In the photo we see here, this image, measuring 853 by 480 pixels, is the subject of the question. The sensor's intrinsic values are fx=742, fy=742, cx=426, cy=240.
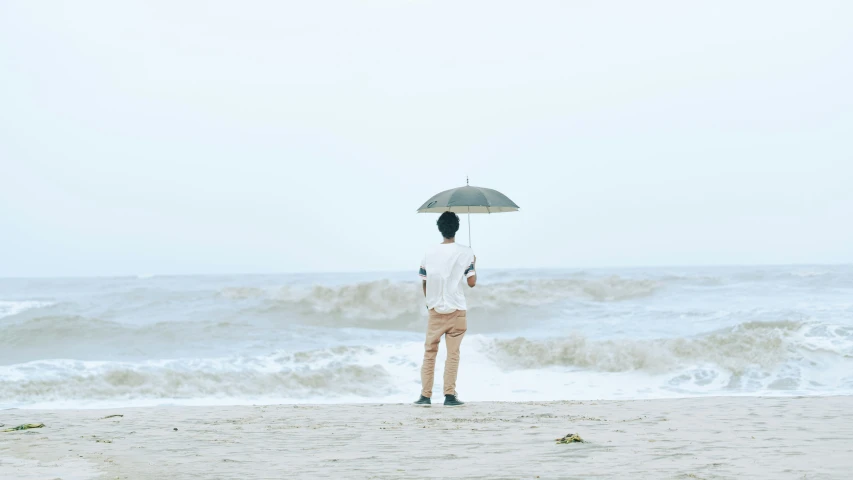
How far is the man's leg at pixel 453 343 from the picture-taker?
6855 millimetres

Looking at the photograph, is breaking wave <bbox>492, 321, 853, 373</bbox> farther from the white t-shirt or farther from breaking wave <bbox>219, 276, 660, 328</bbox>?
breaking wave <bbox>219, 276, 660, 328</bbox>

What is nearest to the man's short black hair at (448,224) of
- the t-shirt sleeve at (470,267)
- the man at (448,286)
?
the man at (448,286)

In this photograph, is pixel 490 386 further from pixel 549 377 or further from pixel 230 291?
pixel 230 291

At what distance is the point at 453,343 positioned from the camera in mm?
6930

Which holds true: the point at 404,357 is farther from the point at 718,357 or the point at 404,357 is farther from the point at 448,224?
the point at 448,224

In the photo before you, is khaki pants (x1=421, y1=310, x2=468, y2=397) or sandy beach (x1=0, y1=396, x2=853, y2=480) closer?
sandy beach (x1=0, y1=396, x2=853, y2=480)

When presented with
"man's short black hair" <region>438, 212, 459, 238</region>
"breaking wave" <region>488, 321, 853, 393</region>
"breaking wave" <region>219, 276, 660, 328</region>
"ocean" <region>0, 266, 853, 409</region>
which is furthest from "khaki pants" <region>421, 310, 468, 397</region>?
"breaking wave" <region>219, 276, 660, 328</region>

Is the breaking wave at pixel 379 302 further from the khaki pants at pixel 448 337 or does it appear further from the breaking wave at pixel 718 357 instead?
the khaki pants at pixel 448 337

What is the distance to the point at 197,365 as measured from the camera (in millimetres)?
10570

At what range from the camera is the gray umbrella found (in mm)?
6875

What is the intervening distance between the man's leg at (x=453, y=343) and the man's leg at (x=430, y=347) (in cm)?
10

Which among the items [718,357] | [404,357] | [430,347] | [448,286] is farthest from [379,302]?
[448,286]

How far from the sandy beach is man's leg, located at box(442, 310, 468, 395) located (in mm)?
291

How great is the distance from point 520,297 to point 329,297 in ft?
18.9
